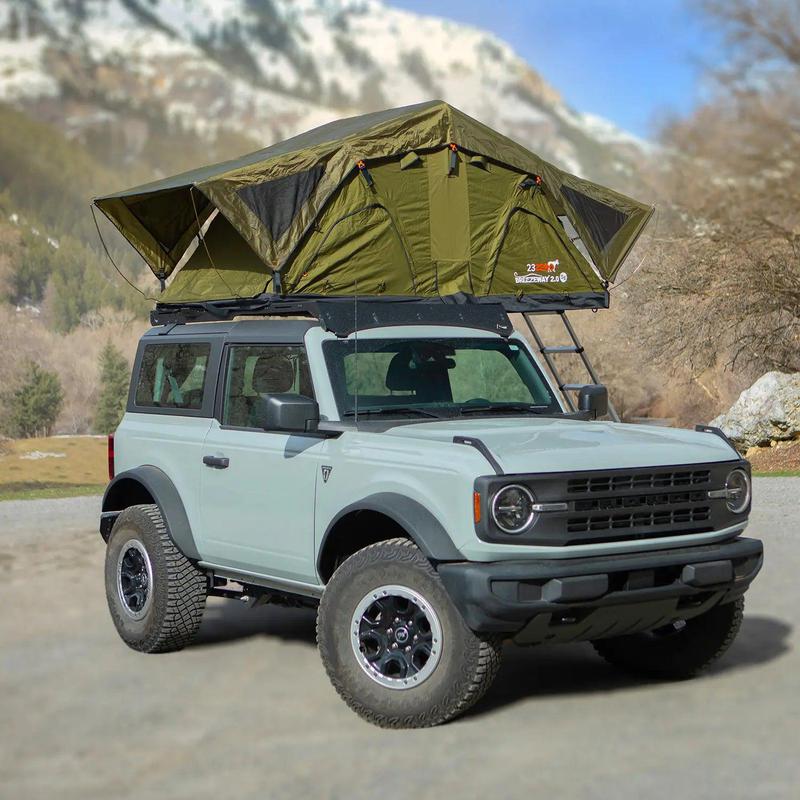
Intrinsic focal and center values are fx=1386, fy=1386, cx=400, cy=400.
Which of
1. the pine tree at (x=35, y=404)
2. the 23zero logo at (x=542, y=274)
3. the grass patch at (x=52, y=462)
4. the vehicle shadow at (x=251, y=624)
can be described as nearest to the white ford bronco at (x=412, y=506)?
the vehicle shadow at (x=251, y=624)

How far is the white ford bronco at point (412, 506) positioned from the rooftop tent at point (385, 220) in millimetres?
631

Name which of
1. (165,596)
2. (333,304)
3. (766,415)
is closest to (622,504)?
(333,304)

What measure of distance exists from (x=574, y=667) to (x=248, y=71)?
156 m

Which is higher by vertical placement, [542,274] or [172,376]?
[542,274]

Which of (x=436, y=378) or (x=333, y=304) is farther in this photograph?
(x=436, y=378)

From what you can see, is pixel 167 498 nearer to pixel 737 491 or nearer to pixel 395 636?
pixel 395 636

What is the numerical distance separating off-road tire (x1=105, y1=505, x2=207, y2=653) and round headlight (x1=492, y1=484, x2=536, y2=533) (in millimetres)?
2783

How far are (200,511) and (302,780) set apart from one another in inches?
117

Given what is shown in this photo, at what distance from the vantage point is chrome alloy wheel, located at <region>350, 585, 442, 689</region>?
664cm

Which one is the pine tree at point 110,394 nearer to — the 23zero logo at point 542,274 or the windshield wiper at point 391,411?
the 23zero logo at point 542,274

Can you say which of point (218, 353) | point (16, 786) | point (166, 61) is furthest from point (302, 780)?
point (166, 61)

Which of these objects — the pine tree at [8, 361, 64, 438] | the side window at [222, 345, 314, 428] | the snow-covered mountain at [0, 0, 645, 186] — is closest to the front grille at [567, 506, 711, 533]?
the side window at [222, 345, 314, 428]

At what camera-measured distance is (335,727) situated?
21.9 feet

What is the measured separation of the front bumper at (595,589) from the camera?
20.9ft
